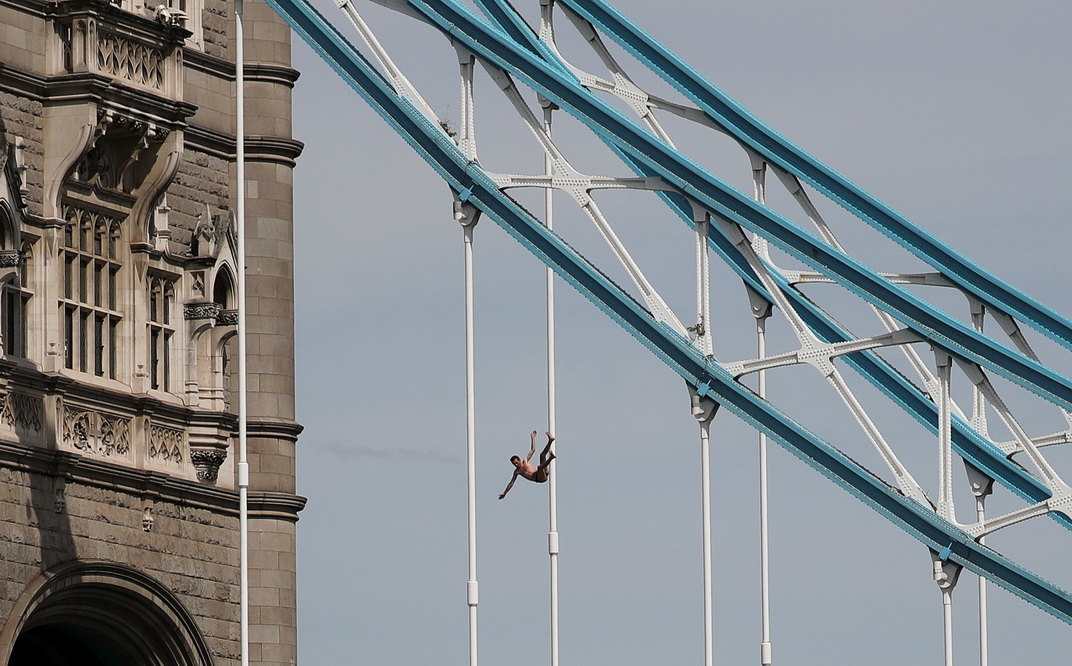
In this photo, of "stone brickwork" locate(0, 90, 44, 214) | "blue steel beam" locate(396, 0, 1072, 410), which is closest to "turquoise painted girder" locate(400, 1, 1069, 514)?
"blue steel beam" locate(396, 0, 1072, 410)

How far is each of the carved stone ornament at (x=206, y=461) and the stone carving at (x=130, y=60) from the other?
338 centimetres

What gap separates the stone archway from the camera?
1085 inches

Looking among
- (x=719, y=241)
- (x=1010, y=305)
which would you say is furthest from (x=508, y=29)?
(x=1010, y=305)

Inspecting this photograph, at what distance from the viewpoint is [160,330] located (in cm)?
2895

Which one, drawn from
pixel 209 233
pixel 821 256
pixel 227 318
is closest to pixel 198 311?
pixel 227 318

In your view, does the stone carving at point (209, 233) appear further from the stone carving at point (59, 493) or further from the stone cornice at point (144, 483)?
the stone carving at point (59, 493)

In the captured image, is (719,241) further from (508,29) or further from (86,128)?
(86,128)

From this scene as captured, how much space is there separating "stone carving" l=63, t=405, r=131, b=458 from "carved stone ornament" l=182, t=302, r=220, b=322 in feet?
4.77

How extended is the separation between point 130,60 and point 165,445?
11.6 ft

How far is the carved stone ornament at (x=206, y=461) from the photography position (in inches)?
1138

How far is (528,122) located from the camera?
2642 centimetres

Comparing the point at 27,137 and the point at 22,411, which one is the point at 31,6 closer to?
the point at 27,137

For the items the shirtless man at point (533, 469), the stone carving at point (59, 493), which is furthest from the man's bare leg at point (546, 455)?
the stone carving at point (59, 493)

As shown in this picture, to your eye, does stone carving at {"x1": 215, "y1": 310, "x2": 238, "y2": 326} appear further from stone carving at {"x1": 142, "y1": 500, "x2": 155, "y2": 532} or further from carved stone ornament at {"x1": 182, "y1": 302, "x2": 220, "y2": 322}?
stone carving at {"x1": 142, "y1": 500, "x2": 155, "y2": 532}
